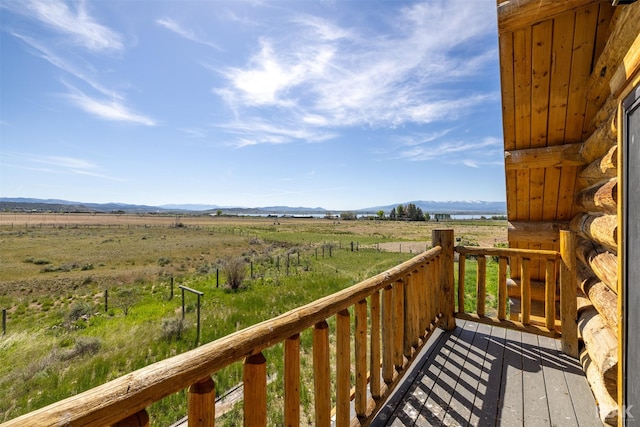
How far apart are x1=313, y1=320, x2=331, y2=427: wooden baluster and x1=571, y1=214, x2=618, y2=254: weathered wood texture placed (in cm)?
226

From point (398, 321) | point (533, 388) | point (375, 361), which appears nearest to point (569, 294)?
point (533, 388)

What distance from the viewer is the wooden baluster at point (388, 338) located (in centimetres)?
237

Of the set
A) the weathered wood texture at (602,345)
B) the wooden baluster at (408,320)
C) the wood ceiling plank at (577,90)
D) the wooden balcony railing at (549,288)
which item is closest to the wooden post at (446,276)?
the wooden balcony railing at (549,288)

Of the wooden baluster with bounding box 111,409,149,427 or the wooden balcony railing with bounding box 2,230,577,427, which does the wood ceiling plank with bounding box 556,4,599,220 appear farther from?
the wooden baluster with bounding box 111,409,149,427

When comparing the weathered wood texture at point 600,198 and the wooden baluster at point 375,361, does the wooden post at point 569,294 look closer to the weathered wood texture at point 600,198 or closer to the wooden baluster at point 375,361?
the weathered wood texture at point 600,198

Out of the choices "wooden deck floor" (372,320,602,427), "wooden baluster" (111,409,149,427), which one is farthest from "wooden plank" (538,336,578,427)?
"wooden baluster" (111,409,149,427)

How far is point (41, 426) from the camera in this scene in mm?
638

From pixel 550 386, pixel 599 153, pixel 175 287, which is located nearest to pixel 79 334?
pixel 175 287

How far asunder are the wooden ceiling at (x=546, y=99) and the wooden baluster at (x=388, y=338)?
9.03 ft

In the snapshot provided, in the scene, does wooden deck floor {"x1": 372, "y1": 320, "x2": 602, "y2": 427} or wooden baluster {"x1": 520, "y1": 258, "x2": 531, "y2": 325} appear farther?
wooden baluster {"x1": 520, "y1": 258, "x2": 531, "y2": 325}

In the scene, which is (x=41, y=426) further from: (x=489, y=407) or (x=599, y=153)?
(x=599, y=153)

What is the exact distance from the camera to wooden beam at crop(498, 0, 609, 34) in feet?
8.21

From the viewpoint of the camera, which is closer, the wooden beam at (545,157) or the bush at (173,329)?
the wooden beam at (545,157)

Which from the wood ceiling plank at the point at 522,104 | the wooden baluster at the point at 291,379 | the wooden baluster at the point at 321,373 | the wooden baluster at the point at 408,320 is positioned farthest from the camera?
the wood ceiling plank at the point at 522,104
